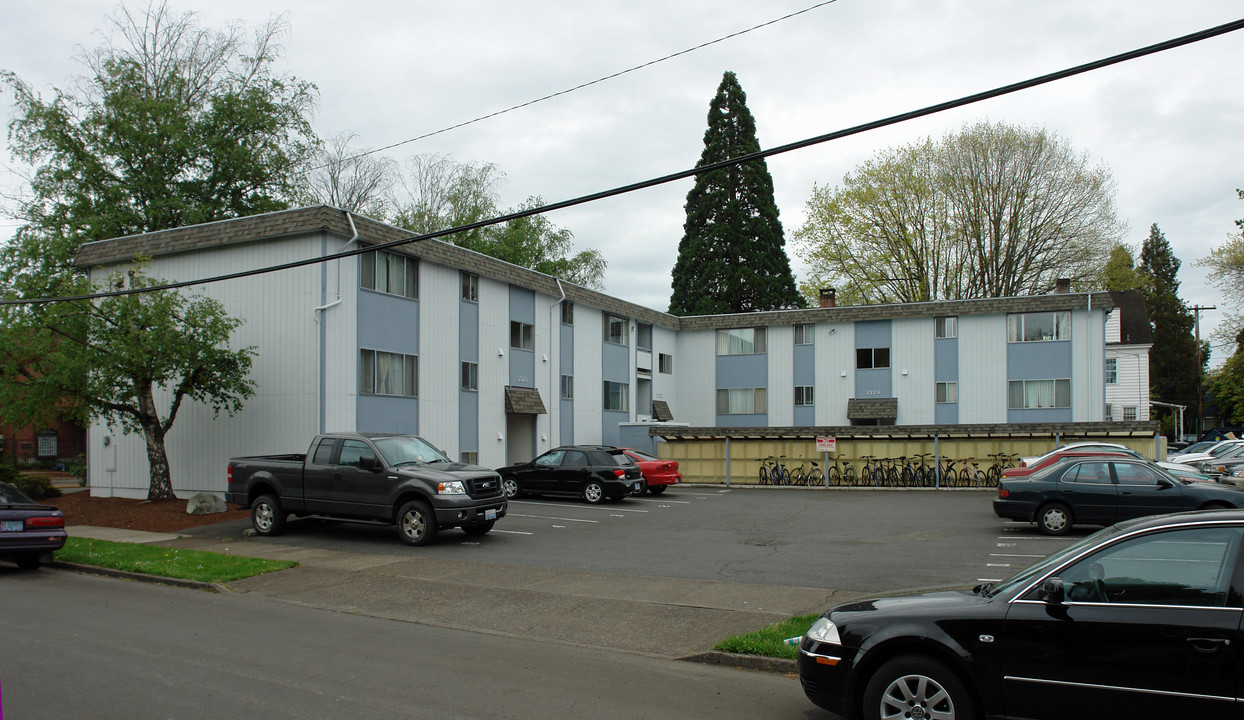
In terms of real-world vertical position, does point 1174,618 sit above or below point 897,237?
below

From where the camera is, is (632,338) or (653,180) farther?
(632,338)

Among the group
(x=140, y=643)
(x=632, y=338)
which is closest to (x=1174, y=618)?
(x=140, y=643)

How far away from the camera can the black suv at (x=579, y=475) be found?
22906mm

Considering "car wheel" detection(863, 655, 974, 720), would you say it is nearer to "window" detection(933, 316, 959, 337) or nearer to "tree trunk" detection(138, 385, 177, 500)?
"tree trunk" detection(138, 385, 177, 500)

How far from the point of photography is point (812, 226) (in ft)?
162

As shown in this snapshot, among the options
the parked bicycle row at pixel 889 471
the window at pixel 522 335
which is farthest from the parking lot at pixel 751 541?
the window at pixel 522 335

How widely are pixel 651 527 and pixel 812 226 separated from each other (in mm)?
34714

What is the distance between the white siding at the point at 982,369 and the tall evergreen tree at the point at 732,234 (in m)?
14.4

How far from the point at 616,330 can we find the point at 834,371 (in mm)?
10426

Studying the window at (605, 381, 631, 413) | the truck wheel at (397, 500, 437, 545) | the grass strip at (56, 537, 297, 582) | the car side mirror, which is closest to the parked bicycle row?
the window at (605, 381, 631, 413)

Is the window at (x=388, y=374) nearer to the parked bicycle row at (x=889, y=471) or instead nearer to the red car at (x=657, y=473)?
the red car at (x=657, y=473)

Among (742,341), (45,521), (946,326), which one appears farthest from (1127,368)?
(45,521)

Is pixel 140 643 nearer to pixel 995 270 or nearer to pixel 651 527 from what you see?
pixel 651 527

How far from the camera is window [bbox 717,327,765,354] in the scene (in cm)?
4034
